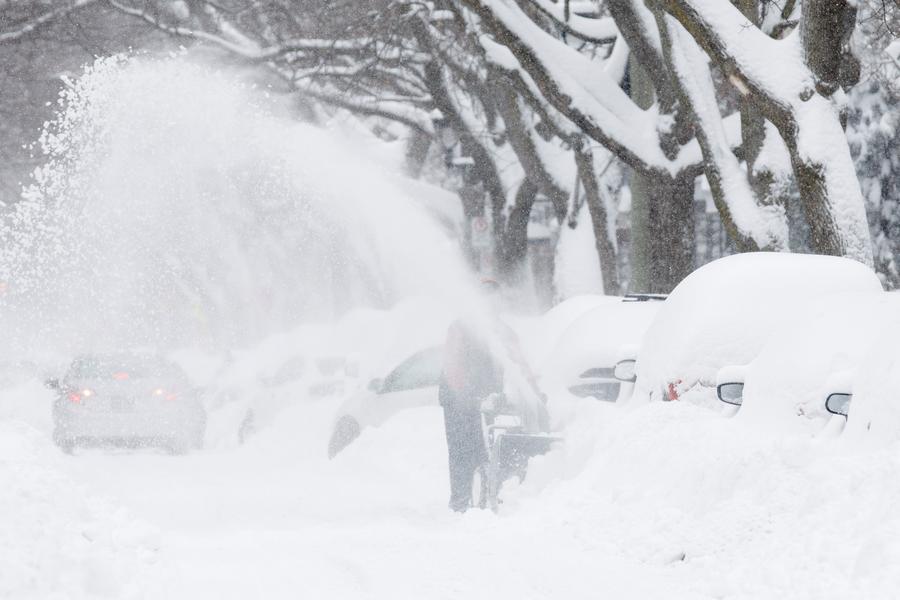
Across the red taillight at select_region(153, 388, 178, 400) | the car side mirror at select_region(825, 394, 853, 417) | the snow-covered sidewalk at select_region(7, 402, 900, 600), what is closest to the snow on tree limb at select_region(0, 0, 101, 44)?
the red taillight at select_region(153, 388, 178, 400)

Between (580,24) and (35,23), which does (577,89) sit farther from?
(35,23)

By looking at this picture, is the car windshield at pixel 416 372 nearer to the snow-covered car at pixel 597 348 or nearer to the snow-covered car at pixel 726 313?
the snow-covered car at pixel 597 348

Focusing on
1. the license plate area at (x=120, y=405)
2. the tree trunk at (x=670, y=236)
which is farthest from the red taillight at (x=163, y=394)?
the tree trunk at (x=670, y=236)

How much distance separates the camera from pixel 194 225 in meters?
43.0

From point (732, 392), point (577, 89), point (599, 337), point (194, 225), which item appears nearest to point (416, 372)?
point (599, 337)

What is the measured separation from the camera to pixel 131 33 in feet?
80.4

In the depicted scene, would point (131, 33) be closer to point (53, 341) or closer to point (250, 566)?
point (250, 566)

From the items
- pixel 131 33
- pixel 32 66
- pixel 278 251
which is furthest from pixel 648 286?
pixel 278 251

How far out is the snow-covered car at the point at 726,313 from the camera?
870cm

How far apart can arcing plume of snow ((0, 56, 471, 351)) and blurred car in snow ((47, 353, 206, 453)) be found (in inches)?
120

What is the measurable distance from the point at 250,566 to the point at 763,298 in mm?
3449

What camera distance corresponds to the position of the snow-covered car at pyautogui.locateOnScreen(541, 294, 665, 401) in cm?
1164

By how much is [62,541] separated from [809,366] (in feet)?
11.3

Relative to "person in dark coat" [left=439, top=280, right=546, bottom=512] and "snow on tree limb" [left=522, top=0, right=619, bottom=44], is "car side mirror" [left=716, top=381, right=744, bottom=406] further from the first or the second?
"snow on tree limb" [left=522, top=0, right=619, bottom=44]
